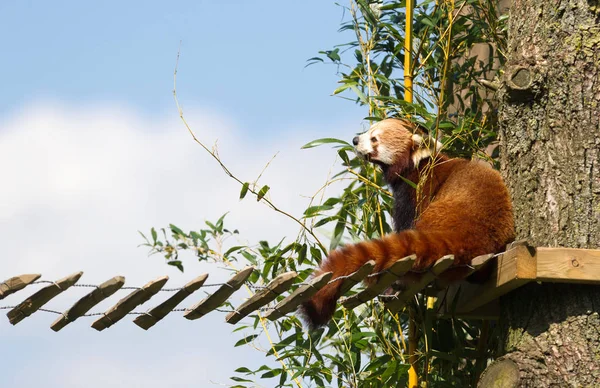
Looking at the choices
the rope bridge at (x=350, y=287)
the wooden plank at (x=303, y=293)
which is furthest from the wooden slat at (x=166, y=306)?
the wooden plank at (x=303, y=293)

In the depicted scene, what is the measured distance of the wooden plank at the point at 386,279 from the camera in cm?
261

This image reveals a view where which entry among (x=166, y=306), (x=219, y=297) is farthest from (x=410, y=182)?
(x=166, y=306)

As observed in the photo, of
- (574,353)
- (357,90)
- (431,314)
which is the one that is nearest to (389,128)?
(357,90)

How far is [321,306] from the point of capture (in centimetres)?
268

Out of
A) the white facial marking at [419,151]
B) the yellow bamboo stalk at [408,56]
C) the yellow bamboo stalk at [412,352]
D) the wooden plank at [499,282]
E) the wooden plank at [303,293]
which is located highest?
the yellow bamboo stalk at [408,56]

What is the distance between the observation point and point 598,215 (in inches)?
110

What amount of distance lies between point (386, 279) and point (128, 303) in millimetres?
814

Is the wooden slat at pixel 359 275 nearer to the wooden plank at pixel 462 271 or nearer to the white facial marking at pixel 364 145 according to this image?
the wooden plank at pixel 462 271

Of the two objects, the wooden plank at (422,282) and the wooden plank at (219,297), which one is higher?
the wooden plank at (219,297)

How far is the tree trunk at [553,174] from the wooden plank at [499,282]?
10 cm

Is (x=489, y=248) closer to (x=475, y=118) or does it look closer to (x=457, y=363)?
(x=457, y=363)

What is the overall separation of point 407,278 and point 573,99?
0.84 metres

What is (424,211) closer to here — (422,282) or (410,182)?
(410,182)

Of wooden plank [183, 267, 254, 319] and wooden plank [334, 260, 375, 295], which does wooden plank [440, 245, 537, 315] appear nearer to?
wooden plank [334, 260, 375, 295]
